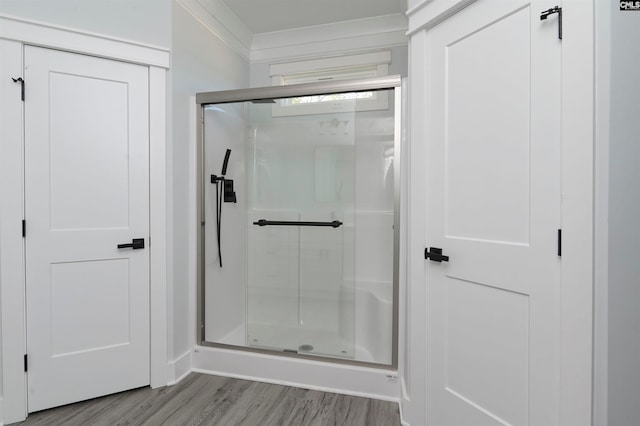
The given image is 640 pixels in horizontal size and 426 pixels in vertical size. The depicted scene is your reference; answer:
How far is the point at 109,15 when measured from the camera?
1872mm

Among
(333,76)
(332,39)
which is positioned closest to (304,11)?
(332,39)

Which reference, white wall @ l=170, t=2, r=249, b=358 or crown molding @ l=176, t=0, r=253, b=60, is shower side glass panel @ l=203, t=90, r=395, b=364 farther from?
crown molding @ l=176, t=0, r=253, b=60

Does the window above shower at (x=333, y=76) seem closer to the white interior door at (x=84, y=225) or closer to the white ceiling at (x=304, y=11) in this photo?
the white ceiling at (x=304, y=11)

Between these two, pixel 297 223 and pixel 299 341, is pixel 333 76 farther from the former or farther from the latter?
pixel 299 341

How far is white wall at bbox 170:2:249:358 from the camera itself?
210 cm

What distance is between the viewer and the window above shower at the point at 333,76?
2.24 metres

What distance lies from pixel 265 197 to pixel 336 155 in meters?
0.65

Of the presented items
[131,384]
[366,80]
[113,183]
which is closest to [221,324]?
[131,384]

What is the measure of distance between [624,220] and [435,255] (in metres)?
0.71

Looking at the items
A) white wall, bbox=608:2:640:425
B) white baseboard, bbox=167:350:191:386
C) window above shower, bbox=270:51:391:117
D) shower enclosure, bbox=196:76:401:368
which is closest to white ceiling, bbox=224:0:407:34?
window above shower, bbox=270:51:391:117

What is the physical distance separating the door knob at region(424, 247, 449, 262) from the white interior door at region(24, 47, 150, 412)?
1708 millimetres

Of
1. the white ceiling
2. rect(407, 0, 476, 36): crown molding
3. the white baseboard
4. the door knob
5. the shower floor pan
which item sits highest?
the white ceiling

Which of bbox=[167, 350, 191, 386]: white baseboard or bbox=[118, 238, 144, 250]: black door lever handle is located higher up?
bbox=[118, 238, 144, 250]: black door lever handle

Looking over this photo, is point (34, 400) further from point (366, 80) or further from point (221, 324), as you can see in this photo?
point (366, 80)
